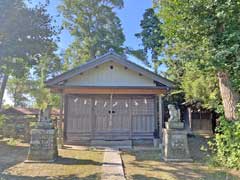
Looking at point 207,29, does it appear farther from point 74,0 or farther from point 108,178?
point 74,0

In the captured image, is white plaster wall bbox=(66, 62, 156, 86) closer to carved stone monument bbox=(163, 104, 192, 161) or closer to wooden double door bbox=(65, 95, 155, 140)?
wooden double door bbox=(65, 95, 155, 140)

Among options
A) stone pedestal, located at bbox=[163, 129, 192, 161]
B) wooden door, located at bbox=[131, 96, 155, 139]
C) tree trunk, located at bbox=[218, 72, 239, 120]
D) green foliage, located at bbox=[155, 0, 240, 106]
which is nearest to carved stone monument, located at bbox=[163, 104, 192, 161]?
stone pedestal, located at bbox=[163, 129, 192, 161]

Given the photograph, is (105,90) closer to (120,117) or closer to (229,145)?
(120,117)

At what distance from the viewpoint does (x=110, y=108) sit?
13406 millimetres

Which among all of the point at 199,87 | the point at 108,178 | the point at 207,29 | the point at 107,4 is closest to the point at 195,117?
the point at 199,87

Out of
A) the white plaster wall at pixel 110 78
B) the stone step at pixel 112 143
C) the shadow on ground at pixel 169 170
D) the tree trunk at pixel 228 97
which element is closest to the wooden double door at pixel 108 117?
the stone step at pixel 112 143

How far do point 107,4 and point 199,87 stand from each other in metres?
17.5

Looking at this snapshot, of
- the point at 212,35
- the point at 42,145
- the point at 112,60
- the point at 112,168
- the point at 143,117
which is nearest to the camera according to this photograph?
the point at 112,168

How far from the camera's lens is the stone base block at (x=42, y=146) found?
28.2 ft

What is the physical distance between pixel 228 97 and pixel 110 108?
6.26m

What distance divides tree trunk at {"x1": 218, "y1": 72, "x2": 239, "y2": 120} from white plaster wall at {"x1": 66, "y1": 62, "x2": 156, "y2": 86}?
15.6 feet

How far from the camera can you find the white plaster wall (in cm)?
1313

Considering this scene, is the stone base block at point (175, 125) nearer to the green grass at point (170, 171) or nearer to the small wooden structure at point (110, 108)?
the green grass at point (170, 171)

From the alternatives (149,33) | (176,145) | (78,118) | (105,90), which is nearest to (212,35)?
(176,145)
